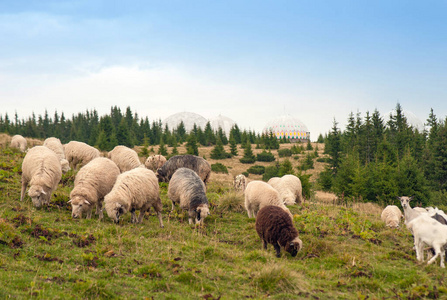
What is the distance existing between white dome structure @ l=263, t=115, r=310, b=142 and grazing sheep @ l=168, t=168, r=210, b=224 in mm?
128850

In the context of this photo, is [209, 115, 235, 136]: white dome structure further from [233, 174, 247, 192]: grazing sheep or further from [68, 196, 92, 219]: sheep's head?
[68, 196, 92, 219]: sheep's head

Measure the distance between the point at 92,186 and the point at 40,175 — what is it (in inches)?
86.1

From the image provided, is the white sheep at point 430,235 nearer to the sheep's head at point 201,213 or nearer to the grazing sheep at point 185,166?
the sheep's head at point 201,213

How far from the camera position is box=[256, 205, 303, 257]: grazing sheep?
32.2 ft

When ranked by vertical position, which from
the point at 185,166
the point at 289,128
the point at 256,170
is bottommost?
the point at 256,170

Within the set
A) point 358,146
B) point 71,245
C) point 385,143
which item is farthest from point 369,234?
point 358,146

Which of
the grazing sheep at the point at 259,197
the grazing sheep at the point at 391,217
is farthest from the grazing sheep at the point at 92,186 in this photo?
the grazing sheep at the point at 391,217

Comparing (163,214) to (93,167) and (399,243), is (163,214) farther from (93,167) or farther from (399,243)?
(399,243)

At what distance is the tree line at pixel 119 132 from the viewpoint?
76250 millimetres

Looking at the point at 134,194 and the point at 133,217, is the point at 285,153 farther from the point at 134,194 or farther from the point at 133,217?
the point at 134,194

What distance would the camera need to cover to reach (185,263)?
8.22m

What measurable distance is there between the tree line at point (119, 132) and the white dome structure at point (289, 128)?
29.3 metres

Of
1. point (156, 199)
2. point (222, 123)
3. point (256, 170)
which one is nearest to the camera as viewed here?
point (156, 199)

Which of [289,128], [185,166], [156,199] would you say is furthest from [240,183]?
[289,128]
